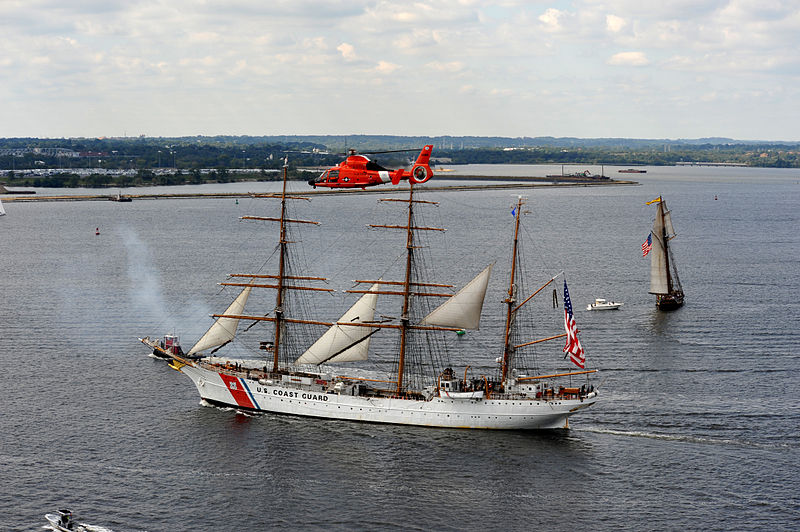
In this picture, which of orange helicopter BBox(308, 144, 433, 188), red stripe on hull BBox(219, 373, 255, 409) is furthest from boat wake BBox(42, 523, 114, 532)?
orange helicopter BBox(308, 144, 433, 188)

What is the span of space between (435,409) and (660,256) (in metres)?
45.2

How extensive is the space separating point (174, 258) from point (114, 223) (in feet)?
213

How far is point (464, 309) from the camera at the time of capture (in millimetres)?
67625

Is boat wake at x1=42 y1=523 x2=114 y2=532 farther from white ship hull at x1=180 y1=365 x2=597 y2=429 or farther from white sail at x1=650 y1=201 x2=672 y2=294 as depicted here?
white sail at x1=650 y1=201 x2=672 y2=294

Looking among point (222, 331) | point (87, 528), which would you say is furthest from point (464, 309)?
point (87, 528)

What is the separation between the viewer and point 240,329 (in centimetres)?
8875

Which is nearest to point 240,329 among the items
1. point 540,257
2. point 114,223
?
point 540,257

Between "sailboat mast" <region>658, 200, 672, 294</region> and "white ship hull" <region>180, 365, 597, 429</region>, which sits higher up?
"sailboat mast" <region>658, 200, 672, 294</region>

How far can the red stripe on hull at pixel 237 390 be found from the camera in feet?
225

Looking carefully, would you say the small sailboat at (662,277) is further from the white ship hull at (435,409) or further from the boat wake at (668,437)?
the white ship hull at (435,409)

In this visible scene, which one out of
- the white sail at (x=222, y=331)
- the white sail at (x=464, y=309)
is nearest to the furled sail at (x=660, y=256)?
the white sail at (x=464, y=309)

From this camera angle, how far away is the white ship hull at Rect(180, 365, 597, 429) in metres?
64.0

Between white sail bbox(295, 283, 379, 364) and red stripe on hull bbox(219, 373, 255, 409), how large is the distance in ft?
14.1

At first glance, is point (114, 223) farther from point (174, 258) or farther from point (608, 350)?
point (608, 350)
